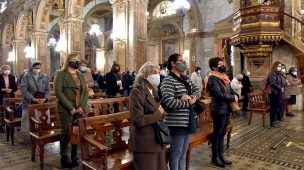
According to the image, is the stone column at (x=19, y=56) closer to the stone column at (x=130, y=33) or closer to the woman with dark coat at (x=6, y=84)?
the stone column at (x=130, y=33)

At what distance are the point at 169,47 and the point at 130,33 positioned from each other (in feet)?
33.9

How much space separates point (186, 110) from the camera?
2848 millimetres

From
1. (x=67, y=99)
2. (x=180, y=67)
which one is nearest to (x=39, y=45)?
(x=67, y=99)

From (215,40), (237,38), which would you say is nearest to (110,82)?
(237,38)

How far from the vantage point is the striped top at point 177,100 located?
9.03 ft

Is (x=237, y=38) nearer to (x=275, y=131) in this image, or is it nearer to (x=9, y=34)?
(x=275, y=131)

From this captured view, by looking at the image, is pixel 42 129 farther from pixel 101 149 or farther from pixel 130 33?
pixel 130 33

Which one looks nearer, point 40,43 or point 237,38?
point 237,38

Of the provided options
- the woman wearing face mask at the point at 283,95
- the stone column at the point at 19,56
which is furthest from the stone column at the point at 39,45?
the woman wearing face mask at the point at 283,95

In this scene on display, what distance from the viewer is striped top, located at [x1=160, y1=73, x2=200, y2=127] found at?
275 centimetres

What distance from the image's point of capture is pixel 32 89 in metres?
5.02

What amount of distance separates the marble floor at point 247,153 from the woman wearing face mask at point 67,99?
1.35ft

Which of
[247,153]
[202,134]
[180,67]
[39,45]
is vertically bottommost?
[247,153]

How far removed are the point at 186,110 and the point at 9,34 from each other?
26685 millimetres
